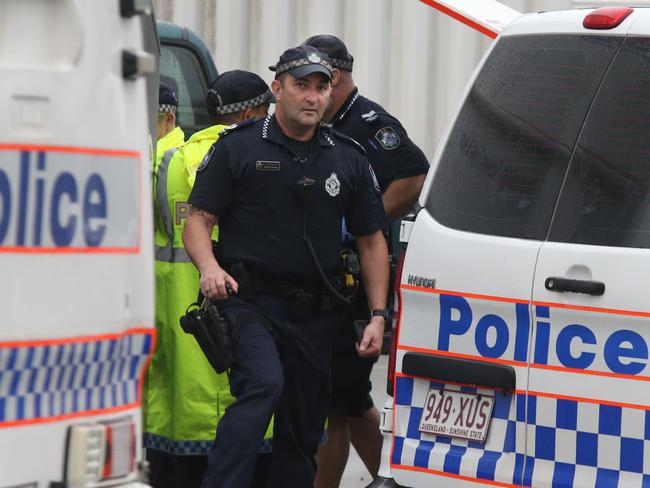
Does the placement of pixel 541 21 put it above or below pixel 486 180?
above

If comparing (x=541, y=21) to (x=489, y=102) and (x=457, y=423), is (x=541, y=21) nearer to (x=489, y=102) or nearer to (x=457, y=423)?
(x=489, y=102)

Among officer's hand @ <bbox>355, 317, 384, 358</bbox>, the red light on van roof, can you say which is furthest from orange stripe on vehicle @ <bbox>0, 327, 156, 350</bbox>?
officer's hand @ <bbox>355, 317, 384, 358</bbox>

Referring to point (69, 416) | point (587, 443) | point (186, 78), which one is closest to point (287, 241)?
point (587, 443)

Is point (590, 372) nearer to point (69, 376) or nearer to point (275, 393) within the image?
point (275, 393)

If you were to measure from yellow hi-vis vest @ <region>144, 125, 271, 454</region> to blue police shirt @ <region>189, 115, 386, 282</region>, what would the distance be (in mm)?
405

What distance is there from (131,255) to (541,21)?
1782 millimetres

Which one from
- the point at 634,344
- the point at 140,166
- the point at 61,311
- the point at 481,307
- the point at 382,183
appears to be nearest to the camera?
the point at 61,311

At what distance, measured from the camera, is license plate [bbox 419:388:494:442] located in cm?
439

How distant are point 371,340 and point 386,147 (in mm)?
1018

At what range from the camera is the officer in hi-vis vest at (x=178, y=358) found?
5.62m

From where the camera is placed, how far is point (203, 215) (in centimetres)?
519

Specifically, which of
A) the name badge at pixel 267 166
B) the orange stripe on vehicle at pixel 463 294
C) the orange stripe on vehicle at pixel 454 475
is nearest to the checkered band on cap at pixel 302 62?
the name badge at pixel 267 166

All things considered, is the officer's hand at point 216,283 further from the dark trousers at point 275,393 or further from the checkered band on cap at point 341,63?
the checkered band on cap at point 341,63

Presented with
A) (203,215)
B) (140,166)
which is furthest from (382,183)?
(140,166)
